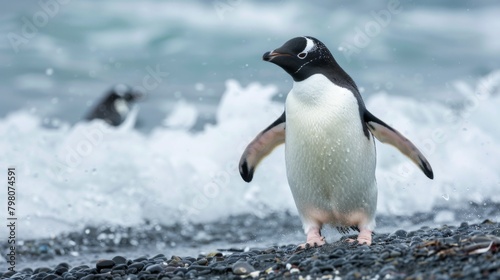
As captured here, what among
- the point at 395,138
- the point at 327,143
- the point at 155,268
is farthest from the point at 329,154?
the point at 155,268

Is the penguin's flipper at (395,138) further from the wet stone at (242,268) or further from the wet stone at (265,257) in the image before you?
the wet stone at (242,268)

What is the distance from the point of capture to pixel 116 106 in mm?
17250

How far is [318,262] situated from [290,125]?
4.11 ft

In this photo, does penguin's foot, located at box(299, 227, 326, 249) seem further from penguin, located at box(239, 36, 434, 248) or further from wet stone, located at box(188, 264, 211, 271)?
wet stone, located at box(188, 264, 211, 271)

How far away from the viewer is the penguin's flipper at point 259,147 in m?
5.82

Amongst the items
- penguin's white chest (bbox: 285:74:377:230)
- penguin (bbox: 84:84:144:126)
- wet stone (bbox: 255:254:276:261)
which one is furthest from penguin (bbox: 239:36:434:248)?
penguin (bbox: 84:84:144:126)

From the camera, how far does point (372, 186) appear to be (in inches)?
217

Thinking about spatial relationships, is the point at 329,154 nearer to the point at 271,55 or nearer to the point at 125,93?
the point at 271,55

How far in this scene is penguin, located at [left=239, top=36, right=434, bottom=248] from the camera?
5281mm

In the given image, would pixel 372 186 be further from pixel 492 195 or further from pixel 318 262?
pixel 492 195

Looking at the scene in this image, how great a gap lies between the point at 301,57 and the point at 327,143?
541 mm

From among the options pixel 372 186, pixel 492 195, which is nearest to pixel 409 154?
pixel 372 186

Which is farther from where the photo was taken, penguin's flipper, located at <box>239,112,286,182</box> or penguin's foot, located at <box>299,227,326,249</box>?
penguin's flipper, located at <box>239,112,286,182</box>

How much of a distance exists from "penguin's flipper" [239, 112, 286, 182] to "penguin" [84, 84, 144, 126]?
10441 mm
